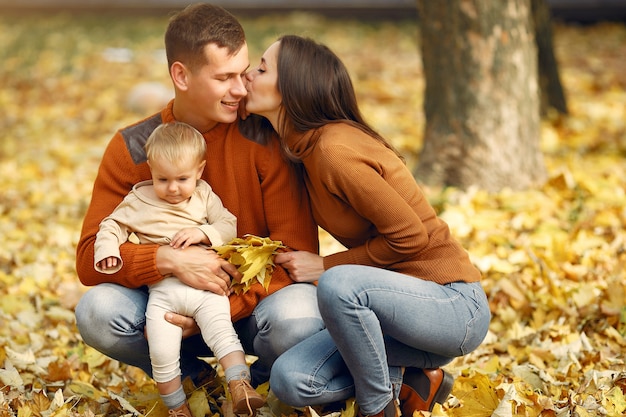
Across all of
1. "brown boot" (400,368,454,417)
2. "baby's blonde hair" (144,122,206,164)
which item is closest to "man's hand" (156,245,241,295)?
"baby's blonde hair" (144,122,206,164)

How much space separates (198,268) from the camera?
266cm

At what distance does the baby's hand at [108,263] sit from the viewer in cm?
267

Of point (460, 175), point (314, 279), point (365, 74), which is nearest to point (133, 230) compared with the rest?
point (314, 279)

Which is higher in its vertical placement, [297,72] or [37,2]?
[297,72]

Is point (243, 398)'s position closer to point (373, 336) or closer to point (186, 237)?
point (373, 336)

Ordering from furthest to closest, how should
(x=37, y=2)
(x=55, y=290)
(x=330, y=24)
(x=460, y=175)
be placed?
(x=37, y=2), (x=330, y=24), (x=460, y=175), (x=55, y=290)

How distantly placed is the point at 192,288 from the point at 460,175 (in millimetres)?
2600

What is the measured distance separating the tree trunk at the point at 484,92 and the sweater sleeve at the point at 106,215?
8.16ft

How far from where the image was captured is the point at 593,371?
286cm

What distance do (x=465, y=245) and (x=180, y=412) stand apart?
2.06 m

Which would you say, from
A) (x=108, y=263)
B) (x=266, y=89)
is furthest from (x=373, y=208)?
(x=108, y=263)

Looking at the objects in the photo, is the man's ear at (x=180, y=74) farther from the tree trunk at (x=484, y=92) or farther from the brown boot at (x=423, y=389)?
the tree trunk at (x=484, y=92)

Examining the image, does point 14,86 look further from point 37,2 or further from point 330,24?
point 37,2

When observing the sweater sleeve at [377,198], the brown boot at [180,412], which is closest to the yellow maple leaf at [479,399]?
the sweater sleeve at [377,198]
